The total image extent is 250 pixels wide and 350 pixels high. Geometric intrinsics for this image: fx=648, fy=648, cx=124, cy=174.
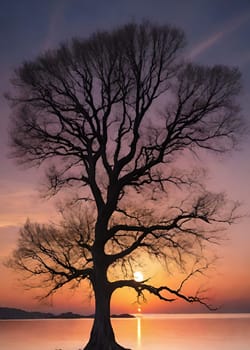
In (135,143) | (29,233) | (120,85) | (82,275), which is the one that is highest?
(120,85)

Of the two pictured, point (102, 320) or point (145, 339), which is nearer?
point (102, 320)

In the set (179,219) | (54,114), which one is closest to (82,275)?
(179,219)

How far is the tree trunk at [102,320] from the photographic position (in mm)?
23562

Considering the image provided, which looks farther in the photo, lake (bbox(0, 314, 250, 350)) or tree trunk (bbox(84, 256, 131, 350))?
lake (bbox(0, 314, 250, 350))

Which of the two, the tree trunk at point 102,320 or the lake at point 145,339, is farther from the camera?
the lake at point 145,339

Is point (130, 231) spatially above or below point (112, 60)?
below

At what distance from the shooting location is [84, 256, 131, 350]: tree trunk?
2356cm

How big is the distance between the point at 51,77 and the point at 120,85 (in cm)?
269

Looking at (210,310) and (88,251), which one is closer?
(210,310)

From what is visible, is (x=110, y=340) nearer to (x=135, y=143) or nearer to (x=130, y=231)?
(x=130, y=231)

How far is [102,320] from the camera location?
23984 millimetres

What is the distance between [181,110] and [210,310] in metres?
7.47

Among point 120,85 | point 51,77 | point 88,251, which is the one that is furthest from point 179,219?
point 51,77

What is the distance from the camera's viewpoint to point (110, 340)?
23.7 m
